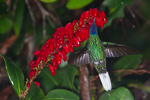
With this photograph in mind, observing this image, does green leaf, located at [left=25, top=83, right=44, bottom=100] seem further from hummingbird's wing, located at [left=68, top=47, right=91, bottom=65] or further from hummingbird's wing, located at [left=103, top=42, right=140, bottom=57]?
hummingbird's wing, located at [left=103, top=42, right=140, bottom=57]

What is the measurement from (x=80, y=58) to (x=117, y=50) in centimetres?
31

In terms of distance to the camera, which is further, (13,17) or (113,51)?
(13,17)

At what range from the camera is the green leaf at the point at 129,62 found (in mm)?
2248

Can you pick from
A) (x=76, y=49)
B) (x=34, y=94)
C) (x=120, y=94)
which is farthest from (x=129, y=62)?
(x=34, y=94)

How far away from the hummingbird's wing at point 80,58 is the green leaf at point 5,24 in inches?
52.1

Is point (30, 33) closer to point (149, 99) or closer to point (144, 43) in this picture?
point (144, 43)

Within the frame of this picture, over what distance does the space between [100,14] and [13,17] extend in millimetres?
1645

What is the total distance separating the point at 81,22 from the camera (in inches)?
52.7

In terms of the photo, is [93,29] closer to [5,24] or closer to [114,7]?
[114,7]

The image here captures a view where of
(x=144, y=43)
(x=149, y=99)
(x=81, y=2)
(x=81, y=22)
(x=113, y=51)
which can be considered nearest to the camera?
(x=81, y=22)

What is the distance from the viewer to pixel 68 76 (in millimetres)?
2094

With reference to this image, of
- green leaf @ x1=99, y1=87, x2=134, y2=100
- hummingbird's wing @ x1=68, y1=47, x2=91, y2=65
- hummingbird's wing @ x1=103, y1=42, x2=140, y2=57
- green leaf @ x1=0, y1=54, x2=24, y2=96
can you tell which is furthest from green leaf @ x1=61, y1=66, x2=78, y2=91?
green leaf @ x1=0, y1=54, x2=24, y2=96

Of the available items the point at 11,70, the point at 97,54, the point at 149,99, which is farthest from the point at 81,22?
the point at 149,99

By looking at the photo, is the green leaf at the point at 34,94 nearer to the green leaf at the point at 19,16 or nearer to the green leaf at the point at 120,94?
the green leaf at the point at 120,94
